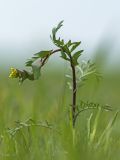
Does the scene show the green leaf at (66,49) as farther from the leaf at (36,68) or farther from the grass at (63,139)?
the grass at (63,139)

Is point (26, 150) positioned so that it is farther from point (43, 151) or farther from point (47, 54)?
point (47, 54)

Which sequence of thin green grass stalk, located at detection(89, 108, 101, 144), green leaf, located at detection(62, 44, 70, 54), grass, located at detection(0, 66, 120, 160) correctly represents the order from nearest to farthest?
grass, located at detection(0, 66, 120, 160) < thin green grass stalk, located at detection(89, 108, 101, 144) < green leaf, located at detection(62, 44, 70, 54)

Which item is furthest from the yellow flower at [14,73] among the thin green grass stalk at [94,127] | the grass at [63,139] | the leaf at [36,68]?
the thin green grass stalk at [94,127]

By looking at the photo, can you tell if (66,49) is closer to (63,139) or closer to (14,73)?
(14,73)

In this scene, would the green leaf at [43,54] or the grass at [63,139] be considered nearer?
the grass at [63,139]

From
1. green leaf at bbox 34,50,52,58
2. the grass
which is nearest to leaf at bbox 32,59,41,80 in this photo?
green leaf at bbox 34,50,52,58

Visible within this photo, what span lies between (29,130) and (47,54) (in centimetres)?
32

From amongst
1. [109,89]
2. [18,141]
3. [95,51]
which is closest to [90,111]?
[18,141]

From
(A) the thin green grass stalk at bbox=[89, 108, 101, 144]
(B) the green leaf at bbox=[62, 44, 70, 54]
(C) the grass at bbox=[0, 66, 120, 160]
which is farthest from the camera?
(B) the green leaf at bbox=[62, 44, 70, 54]

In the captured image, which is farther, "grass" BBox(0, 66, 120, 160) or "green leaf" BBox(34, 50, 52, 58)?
"green leaf" BBox(34, 50, 52, 58)

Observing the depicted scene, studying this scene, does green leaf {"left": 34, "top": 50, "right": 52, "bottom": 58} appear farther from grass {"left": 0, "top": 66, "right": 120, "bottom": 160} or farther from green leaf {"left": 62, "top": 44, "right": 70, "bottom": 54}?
grass {"left": 0, "top": 66, "right": 120, "bottom": 160}

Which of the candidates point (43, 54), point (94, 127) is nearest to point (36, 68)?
point (43, 54)

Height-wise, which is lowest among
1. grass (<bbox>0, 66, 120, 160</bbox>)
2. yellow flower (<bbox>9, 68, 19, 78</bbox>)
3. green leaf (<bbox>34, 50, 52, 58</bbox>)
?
grass (<bbox>0, 66, 120, 160</bbox>)

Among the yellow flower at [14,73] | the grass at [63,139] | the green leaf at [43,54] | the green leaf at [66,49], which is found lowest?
the grass at [63,139]
